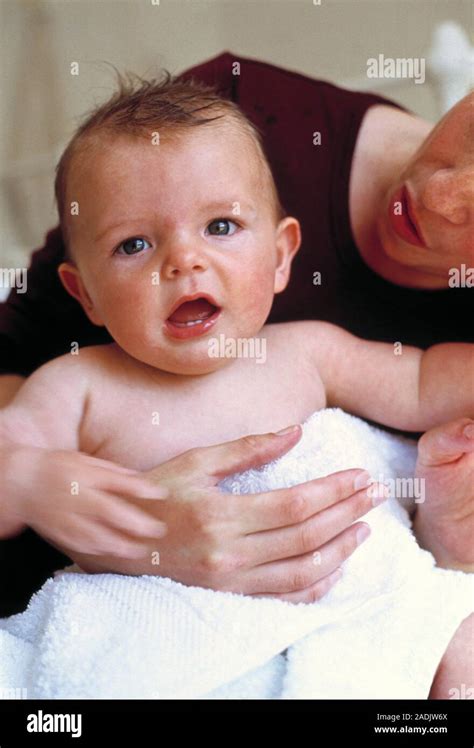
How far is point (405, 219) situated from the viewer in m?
0.84

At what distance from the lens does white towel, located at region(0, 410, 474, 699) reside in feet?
1.95

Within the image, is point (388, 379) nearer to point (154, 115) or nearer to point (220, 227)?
point (220, 227)

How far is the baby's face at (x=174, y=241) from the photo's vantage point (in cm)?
69

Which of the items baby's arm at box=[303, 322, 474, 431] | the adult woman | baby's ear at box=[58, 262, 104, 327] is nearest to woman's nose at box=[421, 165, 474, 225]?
the adult woman

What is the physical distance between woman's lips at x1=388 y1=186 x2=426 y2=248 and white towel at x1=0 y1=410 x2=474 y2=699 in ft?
1.06

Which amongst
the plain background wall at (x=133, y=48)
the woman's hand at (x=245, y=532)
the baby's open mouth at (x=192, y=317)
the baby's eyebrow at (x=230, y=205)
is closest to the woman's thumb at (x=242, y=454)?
the woman's hand at (x=245, y=532)

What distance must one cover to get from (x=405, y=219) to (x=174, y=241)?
0.95 ft

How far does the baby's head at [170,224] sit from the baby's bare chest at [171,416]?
27mm

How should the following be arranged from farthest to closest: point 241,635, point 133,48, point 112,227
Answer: point 133,48 → point 112,227 → point 241,635

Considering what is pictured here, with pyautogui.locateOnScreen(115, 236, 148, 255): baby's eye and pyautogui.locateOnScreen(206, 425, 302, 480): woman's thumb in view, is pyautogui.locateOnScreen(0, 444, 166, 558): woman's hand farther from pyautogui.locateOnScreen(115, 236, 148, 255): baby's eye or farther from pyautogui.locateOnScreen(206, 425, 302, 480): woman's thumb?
pyautogui.locateOnScreen(115, 236, 148, 255): baby's eye

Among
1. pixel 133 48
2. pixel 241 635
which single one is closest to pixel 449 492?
pixel 241 635

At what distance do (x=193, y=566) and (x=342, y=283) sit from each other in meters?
0.45

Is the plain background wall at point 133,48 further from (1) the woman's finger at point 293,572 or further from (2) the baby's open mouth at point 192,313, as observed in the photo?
(1) the woman's finger at point 293,572
